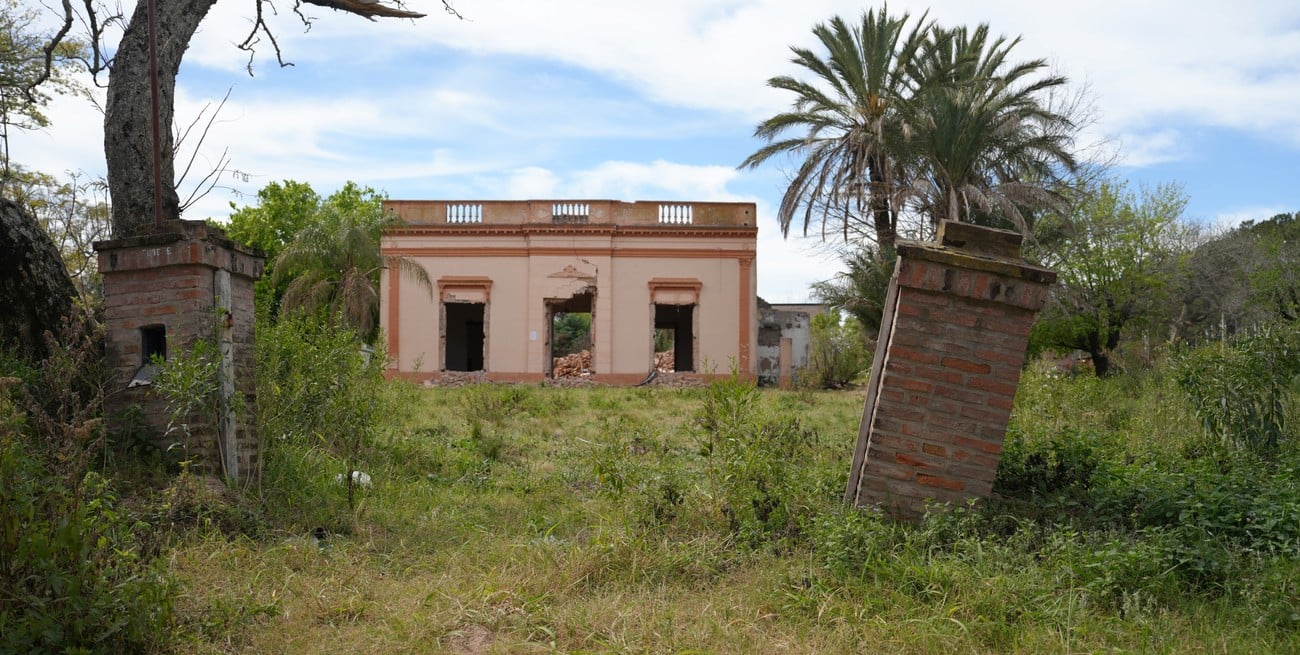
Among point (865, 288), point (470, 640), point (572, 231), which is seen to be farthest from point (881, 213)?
point (470, 640)

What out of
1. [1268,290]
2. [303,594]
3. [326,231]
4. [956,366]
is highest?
[326,231]

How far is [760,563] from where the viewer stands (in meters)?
4.91

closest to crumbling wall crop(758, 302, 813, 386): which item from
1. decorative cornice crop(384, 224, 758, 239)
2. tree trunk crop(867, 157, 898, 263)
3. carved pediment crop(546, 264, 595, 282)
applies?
decorative cornice crop(384, 224, 758, 239)

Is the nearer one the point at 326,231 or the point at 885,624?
the point at 885,624

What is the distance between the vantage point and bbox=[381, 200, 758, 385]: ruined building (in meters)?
25.1

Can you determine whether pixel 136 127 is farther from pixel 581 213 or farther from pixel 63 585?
pixel 581 213

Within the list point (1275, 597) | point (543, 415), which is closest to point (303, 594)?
point (1275, 597)

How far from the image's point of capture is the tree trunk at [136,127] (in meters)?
7.59

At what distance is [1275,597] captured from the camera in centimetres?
404

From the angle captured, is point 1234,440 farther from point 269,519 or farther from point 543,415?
point 543,415

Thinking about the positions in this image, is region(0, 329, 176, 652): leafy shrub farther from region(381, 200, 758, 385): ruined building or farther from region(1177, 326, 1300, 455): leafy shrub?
region(381, 200, 758, 385): ruined building

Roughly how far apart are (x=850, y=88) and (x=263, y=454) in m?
16.5

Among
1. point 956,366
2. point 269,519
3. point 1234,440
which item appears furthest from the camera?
point 1234,440

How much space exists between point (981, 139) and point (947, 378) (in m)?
13.0
